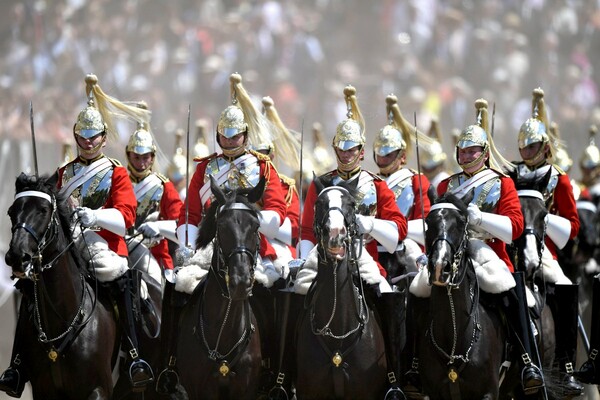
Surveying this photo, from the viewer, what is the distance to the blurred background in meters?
22.8

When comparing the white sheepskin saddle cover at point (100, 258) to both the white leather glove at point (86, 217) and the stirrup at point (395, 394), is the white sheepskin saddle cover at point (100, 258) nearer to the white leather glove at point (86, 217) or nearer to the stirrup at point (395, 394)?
the white leather glove at point (86, 217)

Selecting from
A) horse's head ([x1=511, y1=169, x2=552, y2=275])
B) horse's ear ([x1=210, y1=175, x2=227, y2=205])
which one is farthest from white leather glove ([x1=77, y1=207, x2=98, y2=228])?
horse's head ([x1=511, y1=169, x2=552, y2=275])

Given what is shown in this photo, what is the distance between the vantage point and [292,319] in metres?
10.1

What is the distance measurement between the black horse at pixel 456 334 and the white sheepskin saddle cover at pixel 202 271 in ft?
4.22

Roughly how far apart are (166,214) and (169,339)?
2221 mm

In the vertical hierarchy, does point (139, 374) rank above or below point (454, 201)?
below

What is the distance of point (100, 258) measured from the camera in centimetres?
990

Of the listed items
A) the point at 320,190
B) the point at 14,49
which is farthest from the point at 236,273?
the point at 14,49

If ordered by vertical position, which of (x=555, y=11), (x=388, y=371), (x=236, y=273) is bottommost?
(x=388, y=371)

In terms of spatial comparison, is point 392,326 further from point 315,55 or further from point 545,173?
point 315,55

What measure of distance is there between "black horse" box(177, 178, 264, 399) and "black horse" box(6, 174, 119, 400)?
631 mm

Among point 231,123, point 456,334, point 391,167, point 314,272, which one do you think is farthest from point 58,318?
point 391,167

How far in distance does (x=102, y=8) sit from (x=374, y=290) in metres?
15.6

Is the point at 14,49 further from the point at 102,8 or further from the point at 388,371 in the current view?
the point at 388,371
